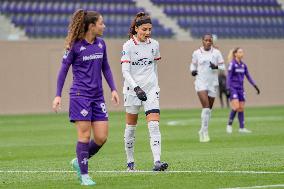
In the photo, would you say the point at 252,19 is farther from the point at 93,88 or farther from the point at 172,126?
the point at 93,88

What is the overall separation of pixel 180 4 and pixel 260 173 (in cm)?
2725

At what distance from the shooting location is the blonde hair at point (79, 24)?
9.80m

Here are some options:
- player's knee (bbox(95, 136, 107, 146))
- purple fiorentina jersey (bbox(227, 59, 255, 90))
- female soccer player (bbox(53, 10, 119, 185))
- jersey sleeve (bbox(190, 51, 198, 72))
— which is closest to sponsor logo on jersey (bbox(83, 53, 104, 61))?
female soccer player (bbox(53, 10, 119, 185))

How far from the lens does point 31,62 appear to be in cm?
3238

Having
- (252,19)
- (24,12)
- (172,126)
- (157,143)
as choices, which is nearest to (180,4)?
(252,19)

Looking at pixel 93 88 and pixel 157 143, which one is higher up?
pixel 93 88

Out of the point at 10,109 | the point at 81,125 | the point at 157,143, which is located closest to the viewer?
the point at 81,125

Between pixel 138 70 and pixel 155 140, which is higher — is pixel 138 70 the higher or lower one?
the higher one

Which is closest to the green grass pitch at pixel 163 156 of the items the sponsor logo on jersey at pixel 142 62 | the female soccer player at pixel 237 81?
the female soccer player at pixel 237 81

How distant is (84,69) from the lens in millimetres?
9844

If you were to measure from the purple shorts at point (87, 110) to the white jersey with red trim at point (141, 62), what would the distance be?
1760 mm

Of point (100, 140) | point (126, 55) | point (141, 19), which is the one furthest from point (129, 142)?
point (100, 140)

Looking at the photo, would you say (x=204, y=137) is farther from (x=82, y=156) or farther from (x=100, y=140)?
(x=82, y=156)

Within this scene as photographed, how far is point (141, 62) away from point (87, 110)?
7.02ft
